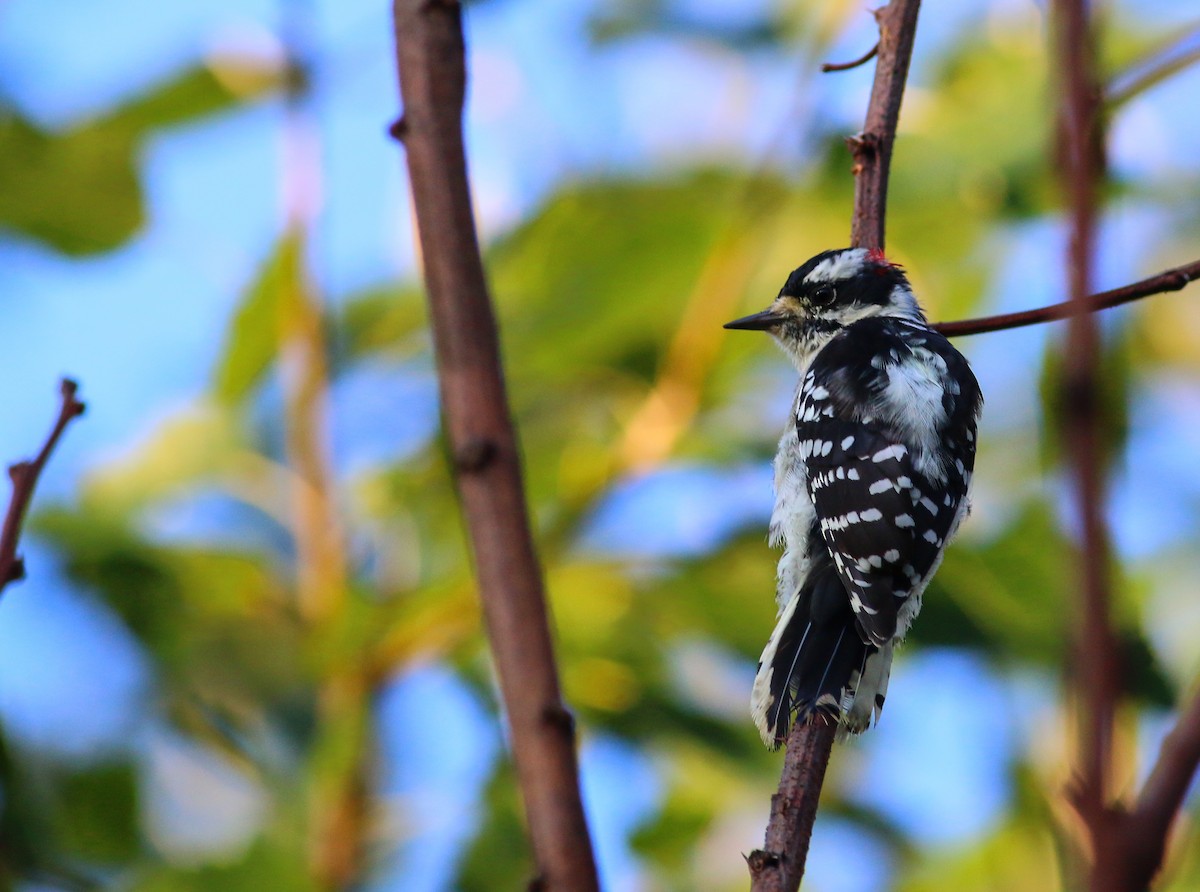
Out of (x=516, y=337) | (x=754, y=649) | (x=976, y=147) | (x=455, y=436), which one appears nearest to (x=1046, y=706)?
(x=754, y=649)

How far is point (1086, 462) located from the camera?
0.72m

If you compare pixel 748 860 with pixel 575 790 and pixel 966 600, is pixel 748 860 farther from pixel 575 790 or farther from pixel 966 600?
pixel 966 600

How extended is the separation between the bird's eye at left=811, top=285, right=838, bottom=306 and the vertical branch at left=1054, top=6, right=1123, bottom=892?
10.9ft

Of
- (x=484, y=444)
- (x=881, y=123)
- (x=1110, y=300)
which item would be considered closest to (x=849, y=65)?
(x=881, y=123)

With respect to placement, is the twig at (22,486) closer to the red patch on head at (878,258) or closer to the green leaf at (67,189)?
the red patch on head at (878,258)

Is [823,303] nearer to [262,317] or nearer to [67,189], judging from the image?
[262,317]

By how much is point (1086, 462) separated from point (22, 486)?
1.17m

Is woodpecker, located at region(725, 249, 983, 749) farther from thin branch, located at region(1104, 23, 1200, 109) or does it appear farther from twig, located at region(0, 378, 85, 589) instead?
twig, located at region(0, 378, 85, 589)

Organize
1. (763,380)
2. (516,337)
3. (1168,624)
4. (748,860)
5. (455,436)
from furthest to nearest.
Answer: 1. (1168,624)
2. (763,380)
3. (516,337)
4. (748,860)
5. (455,436)

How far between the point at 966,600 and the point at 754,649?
0.56m

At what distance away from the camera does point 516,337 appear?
3.67 meters

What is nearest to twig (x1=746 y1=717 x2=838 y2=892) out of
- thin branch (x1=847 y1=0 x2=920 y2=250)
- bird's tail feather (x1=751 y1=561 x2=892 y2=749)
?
bird's tail feather (x1=751 y1=561 x2=892 y2=749)

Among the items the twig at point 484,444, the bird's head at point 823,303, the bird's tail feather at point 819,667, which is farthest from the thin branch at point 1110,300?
the bird's head at point 823,303

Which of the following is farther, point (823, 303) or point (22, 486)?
point (823, 303)
